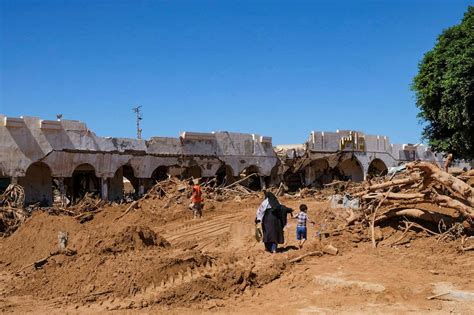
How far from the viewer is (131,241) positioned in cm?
1072

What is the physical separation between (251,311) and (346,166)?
2687cm

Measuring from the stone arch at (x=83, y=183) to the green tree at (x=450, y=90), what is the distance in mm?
14923

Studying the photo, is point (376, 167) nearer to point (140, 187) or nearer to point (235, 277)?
point (140, 187)

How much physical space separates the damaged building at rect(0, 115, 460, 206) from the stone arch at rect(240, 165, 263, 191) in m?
0.07

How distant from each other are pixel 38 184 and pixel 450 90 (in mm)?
17396

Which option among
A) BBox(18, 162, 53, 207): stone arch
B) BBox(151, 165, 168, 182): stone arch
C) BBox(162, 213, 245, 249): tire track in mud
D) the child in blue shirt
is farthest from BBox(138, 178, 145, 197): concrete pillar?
the child in blue shirt

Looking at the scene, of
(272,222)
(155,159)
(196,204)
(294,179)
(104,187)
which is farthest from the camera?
(294,179)

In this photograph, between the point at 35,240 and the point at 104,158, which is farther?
the point at 104,158

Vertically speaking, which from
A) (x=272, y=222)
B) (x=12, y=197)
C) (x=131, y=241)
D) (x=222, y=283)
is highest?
(x=12, y=197)

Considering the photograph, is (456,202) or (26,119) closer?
(456,202)

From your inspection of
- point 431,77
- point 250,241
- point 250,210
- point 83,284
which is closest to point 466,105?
point 431,77

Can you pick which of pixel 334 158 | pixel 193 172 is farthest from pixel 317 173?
pixel 193 172

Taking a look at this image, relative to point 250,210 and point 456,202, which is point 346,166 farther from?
point 456,202

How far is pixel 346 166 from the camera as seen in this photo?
33438 mm
